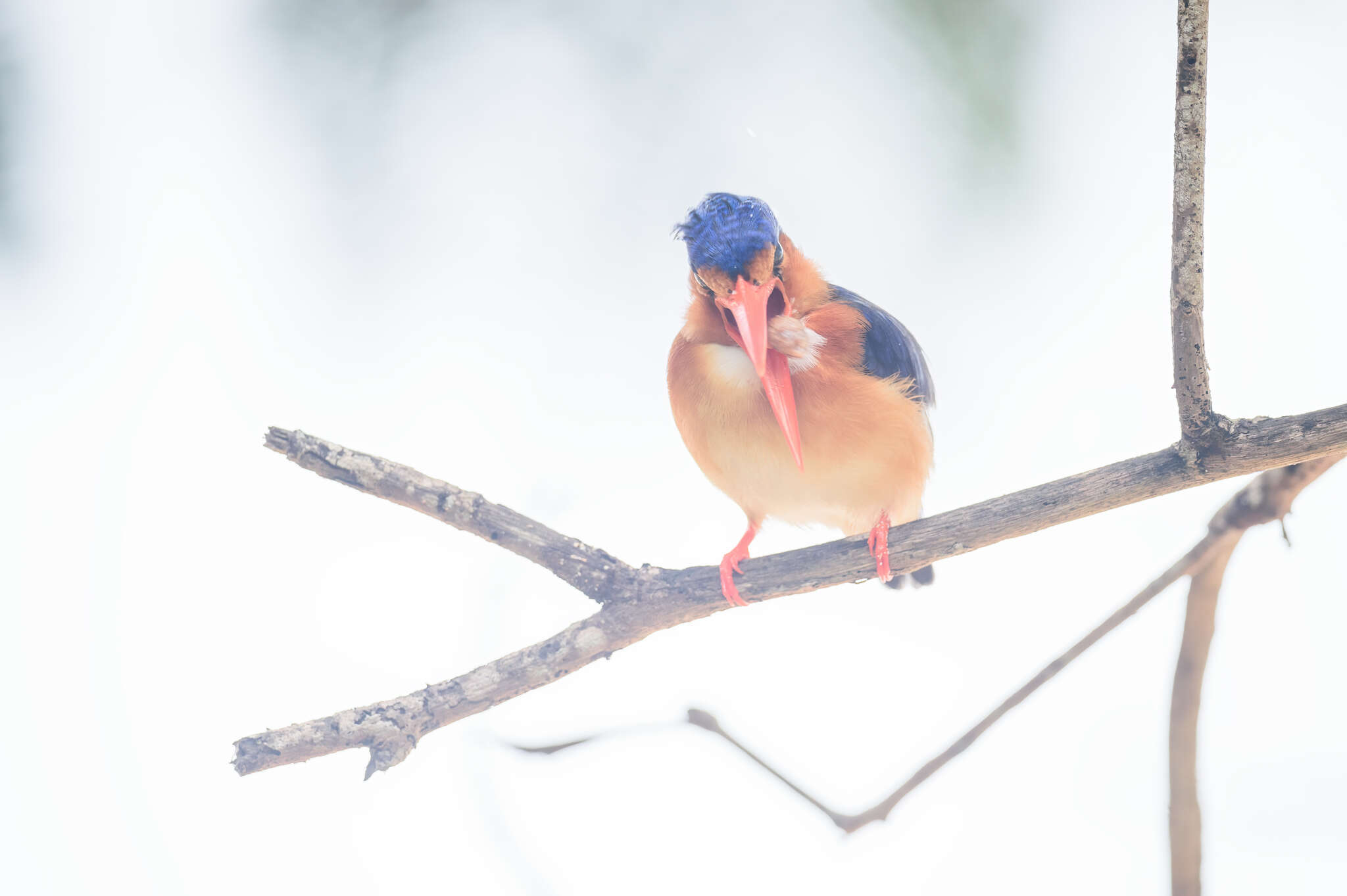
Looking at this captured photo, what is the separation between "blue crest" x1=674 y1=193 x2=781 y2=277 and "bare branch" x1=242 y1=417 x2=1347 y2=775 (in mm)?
258

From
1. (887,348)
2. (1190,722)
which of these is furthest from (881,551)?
(1190,722)

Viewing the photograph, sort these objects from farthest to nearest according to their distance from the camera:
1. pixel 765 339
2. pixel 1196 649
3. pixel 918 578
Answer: pixel 918 578 < pixel 1196 649 < pixel 765 339

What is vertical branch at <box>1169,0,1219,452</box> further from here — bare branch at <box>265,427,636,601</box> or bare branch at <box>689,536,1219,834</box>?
bare branch at <box>265,427,636,601</box>

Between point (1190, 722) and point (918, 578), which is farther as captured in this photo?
point (918, 578)

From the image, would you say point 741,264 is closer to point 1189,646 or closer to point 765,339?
point 765,339

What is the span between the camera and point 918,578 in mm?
1107

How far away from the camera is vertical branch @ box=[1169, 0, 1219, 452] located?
0.58 metres

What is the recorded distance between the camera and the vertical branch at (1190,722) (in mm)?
809

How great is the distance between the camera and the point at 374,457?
Answer: 75 cm

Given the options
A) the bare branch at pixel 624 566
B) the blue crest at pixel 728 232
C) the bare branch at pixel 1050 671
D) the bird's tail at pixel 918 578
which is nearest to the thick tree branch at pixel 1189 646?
the bare branch at pixel 1050 671

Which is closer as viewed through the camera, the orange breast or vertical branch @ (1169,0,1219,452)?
vertical branch @ (1169,0,1219,452)

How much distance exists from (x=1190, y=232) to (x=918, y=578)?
58 cm

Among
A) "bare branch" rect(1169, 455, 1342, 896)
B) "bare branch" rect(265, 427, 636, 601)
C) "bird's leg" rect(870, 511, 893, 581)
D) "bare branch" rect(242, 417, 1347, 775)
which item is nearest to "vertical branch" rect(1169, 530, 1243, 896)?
"bare branch" rect(1169, 455, 1342, 896)

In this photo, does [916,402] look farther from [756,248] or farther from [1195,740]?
[1195,740]
